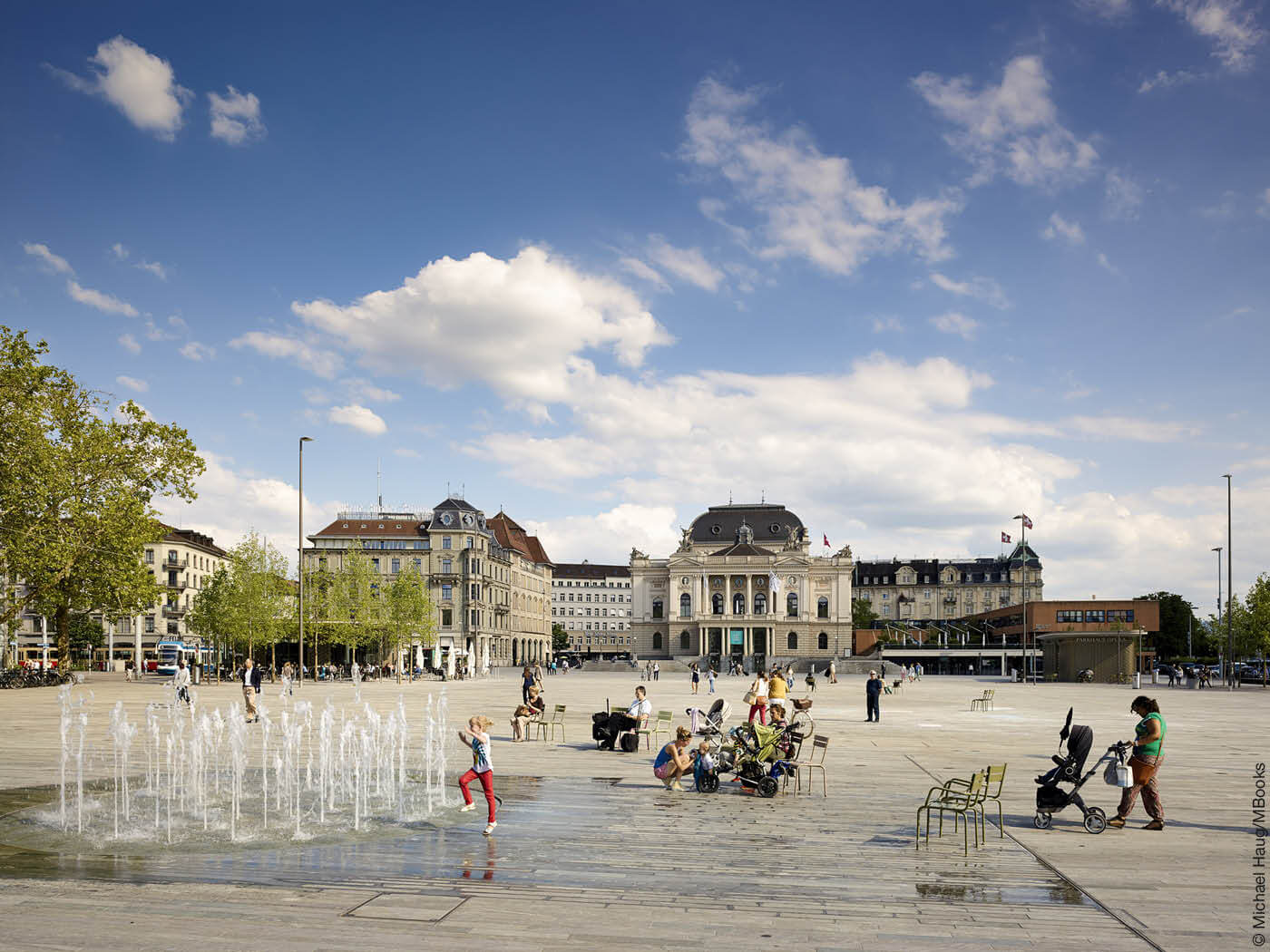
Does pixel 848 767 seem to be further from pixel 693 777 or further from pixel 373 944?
pixel 373 944

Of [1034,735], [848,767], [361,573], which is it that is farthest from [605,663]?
[848,767]

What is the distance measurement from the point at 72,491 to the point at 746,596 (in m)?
110

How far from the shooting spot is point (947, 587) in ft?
600

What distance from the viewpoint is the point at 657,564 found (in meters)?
153

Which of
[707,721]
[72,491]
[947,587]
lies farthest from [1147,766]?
[947,587]

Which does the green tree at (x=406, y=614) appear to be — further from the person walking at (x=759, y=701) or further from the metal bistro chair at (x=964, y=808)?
the metal bistro chair at (x=964, y=808)

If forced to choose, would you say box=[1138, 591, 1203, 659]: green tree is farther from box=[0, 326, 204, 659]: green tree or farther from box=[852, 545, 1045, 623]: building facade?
box=[0, 326, 204, 659]: green tree

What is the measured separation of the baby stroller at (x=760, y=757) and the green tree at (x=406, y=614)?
64236mm

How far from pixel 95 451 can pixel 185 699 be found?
692 inches

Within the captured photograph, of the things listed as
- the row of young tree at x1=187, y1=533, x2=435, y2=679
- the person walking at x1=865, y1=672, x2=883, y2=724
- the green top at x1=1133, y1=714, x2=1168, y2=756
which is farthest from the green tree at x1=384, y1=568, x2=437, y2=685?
the green top at x1=1133, y1=714, x2=1168, y2=756

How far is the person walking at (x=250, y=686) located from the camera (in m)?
28.2

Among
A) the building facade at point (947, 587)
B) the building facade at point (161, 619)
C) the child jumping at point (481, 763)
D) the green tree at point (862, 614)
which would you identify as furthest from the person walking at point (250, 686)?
the building facade at point (947, 587)

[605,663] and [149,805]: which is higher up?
[149,805]

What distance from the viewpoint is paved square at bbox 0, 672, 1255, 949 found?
29.3 feet
